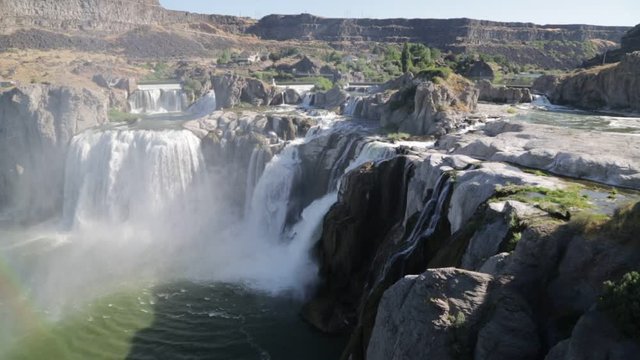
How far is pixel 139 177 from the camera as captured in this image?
1437 inches

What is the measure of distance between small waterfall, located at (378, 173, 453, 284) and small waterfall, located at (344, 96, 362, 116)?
23.4m

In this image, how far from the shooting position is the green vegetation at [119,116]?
47.0m

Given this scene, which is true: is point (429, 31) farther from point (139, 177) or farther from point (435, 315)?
point (435, 315)

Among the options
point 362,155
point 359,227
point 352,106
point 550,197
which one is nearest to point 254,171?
point 362,155

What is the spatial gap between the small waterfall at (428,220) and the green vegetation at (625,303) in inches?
393

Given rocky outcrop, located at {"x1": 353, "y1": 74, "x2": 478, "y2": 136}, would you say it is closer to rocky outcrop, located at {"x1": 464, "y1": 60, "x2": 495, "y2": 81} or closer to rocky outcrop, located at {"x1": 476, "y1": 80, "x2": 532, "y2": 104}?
rocky outcrop, located at {"x1": 476, "y1": 80, "x2": 532, "y2": 104}

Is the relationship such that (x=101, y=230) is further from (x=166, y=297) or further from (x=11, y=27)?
(x=11, y=27)

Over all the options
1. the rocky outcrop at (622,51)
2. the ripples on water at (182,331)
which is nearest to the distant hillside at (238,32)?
the rocky outcrop at (622,51)

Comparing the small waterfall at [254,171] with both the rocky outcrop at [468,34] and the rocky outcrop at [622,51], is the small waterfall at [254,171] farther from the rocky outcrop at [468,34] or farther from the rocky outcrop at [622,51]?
the rocky outcrop at [468,34]

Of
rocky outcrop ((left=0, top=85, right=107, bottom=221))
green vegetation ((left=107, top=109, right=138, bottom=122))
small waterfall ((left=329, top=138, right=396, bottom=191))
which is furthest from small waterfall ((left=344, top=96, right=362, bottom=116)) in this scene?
rocky outcrop ((left=0, top=85, right=107, bottom=221))

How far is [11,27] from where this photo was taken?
118 m

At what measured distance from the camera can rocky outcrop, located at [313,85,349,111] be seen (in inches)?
1844

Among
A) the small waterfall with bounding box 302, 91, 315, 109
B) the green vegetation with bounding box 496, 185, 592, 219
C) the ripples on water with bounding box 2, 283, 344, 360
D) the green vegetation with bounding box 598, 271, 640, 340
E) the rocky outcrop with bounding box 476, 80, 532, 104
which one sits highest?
the rocky outcrop with bounding box 476, 80, 532, 104

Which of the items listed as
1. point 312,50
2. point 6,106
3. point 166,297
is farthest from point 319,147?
point 312,50
